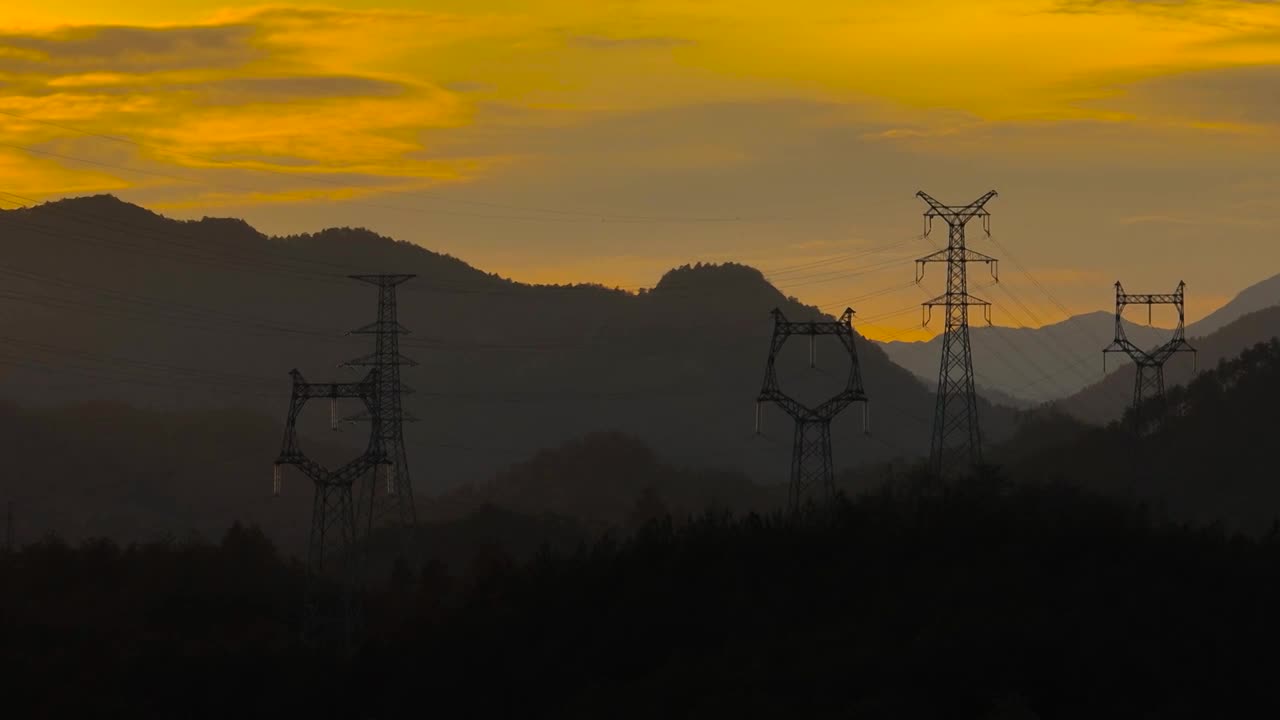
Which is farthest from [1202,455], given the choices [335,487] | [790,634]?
[335,487]

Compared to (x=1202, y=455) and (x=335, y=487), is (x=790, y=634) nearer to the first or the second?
(x=335, y=487)

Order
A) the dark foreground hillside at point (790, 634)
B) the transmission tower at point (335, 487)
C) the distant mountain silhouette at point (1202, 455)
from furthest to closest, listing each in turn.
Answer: the distant mountain silhouette at point (1202, 455) → the transmission tower at point (335, 487) → the dark foreground hillside at point (790, 634)

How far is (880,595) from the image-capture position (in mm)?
82000

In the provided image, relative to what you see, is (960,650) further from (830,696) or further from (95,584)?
(95,584)

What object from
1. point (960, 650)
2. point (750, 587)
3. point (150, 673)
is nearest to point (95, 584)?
point (150, 673)

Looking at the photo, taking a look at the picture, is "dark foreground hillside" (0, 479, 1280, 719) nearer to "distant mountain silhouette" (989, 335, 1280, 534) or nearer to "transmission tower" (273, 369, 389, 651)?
"transmission tower" (273, 369, 389, 651)

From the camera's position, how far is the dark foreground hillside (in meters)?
68.1

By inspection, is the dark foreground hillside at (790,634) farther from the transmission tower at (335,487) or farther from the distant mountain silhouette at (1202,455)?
the distant mountain silhouette at (1202,455)

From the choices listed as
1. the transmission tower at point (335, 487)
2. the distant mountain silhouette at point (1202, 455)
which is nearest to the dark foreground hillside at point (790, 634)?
the transmission tower at point (335, 487)

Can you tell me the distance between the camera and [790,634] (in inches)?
3054

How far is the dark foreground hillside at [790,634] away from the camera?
224 feet

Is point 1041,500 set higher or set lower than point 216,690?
higher

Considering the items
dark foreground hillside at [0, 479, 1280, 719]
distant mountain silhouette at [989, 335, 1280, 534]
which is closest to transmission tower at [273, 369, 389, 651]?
dark foreground hillside at [0, 479, 1280, 719]

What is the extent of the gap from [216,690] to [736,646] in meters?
19.4
